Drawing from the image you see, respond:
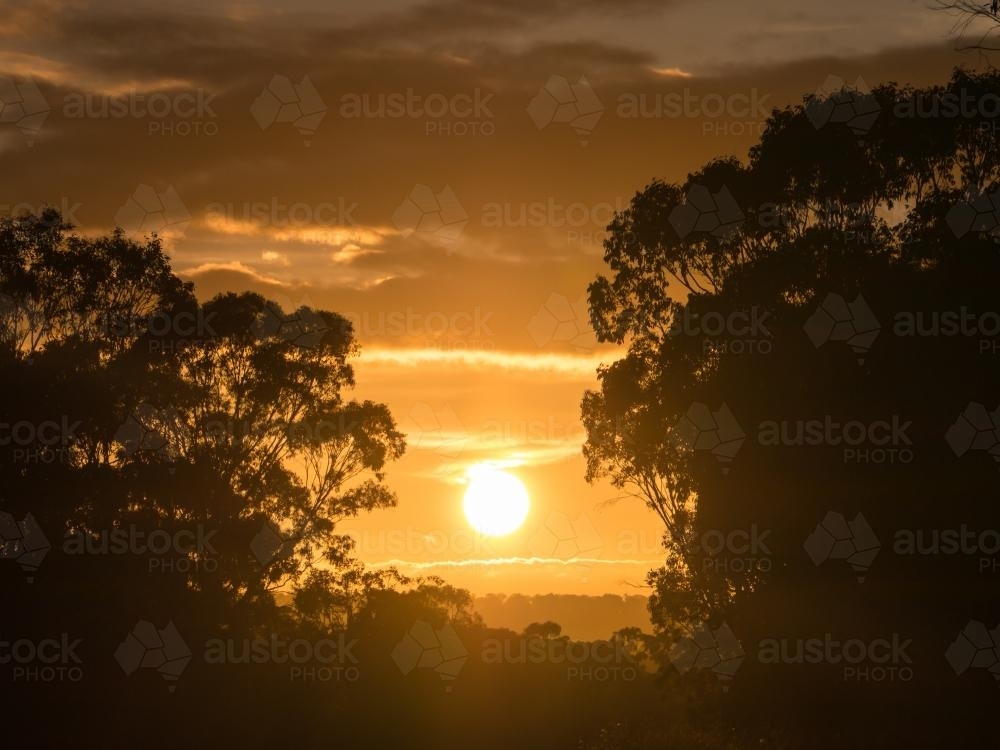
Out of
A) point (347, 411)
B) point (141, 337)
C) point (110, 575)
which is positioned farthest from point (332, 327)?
point (110, 575)

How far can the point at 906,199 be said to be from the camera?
79.4ft

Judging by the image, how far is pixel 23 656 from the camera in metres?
29.1

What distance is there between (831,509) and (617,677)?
3633 centimetres

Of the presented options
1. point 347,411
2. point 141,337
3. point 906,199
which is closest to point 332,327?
point 347,411

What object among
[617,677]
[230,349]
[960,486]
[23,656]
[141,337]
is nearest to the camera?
[960,486]

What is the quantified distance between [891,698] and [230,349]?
2660 cm

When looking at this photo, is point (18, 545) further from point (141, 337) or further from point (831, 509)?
point (831, 509)

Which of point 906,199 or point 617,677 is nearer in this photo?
point 906,199

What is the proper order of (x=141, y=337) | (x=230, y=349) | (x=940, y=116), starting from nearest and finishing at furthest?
(x=940, y=116), (x=141, y=337), (x=230, y=349)

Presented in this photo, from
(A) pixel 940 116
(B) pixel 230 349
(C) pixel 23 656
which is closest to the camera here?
(A) pixel 940 116

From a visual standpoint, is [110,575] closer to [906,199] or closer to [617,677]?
[906,199]

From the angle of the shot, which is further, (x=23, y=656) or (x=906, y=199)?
(x=23, y=656)

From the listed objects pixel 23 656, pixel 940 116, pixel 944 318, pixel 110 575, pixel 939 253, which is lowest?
pixel 23 656

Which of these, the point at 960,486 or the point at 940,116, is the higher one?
the point at 940,116
